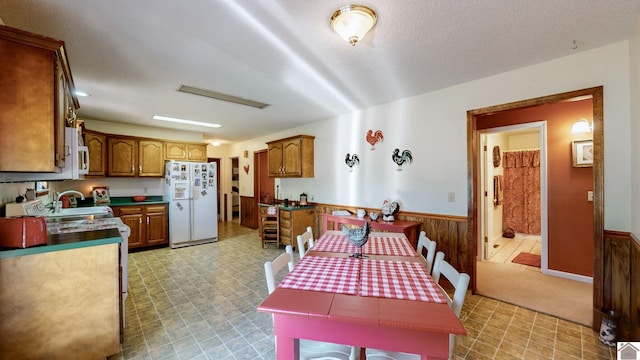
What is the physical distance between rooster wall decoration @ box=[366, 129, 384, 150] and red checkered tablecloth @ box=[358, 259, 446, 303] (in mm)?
2451

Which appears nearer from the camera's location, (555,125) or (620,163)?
(620,163)

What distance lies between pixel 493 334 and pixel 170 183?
16.7ft

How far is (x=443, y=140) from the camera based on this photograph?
10.2 ft

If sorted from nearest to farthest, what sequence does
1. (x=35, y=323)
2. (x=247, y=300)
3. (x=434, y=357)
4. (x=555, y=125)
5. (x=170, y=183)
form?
(x=434, y=357) → (x=35, y=323) → (x=247, y=300) → (x=555, y=125) → (x=170, y=183)

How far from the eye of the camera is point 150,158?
4996 millimetres

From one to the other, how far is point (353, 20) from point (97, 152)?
496cm

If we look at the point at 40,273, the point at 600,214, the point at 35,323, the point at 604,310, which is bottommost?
the point at 604,310

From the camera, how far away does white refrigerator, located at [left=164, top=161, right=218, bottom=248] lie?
4.81m

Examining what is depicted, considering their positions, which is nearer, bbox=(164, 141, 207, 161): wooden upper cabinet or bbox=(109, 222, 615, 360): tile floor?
bbox=(109, 222, 615, 360): tile floor

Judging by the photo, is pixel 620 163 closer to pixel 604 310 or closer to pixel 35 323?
pixel 604 310

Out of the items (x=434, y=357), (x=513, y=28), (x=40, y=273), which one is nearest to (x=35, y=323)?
(x=40, y=273)

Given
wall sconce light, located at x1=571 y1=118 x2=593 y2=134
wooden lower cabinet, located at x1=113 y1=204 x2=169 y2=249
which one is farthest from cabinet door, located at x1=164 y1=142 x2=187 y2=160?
wall sconce light, located at x1=571 y1=118 x2=593 y2=134

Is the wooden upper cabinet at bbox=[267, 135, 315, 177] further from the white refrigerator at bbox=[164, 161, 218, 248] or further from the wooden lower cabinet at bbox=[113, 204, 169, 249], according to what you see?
the wooden lower cabinet at bbox=[113, 204, 169, 249]

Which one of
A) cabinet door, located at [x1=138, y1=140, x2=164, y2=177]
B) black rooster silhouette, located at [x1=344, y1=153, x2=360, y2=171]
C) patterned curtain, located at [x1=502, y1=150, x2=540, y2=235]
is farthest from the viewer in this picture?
patterned curtain, located at [x1=502, y1=150, x2=540, y2=235]
